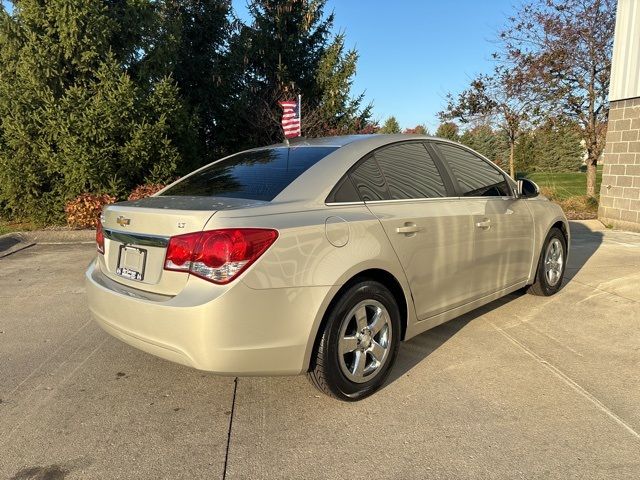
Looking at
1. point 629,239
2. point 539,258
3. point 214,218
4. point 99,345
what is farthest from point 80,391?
point 629,239

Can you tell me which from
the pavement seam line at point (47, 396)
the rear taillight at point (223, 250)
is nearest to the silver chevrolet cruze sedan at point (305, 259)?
the rear taillight at point (223, 250)

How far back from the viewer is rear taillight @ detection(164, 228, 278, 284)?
8.03 ft

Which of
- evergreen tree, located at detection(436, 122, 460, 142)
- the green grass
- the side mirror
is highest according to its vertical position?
evergreen tree, located at detection(436, 122, 460, 142)

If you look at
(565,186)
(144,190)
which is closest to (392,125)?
(565,186)

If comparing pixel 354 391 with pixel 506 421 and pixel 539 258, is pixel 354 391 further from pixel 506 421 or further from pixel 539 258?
pixel 539 258

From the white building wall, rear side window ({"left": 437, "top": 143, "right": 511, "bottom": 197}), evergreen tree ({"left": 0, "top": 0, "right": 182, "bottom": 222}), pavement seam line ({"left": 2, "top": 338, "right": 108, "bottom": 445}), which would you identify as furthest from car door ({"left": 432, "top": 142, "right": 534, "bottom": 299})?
evergreen tree ({"left": 0, "top": 0, "right": 182, "bottom": 222})

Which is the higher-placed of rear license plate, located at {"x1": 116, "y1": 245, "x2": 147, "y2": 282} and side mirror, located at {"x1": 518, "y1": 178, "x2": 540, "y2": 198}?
side mirror, located at {"x1": 518, "y1": 178, "x2": 540, "y2": 198}

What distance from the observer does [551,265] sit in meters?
5.06

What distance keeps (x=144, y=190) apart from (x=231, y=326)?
26.8 feet

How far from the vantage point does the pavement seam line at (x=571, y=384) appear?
2744mm

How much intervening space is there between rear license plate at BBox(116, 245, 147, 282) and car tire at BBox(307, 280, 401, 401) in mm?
1087

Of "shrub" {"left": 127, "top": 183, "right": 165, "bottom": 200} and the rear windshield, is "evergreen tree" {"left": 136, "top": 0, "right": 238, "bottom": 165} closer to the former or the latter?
"shrub" {"left": 127, "top": 183, "right": 165, "bottom": 200}

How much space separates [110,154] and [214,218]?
8.18 m

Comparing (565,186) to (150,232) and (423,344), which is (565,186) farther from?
(150,232)
